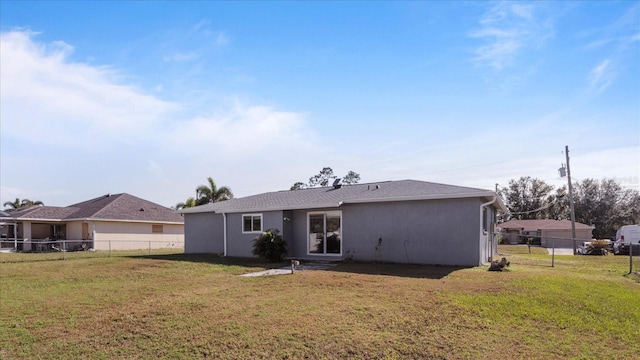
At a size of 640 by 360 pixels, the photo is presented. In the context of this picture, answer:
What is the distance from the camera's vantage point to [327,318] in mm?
6934

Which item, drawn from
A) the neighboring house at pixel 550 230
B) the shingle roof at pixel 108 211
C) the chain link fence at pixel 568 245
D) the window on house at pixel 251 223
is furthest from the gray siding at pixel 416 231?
the neighboring house at pixel 550 230

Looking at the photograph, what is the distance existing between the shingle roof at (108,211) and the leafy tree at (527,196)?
48.5 m

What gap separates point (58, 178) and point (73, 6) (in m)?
18.0

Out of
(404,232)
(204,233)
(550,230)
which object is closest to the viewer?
(404,232)

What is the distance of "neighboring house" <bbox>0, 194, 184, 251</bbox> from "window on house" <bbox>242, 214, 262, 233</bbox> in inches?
519

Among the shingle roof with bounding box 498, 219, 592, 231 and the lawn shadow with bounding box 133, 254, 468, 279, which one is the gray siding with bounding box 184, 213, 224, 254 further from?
the shingle roof with bounding box 498, 219, 592, 231

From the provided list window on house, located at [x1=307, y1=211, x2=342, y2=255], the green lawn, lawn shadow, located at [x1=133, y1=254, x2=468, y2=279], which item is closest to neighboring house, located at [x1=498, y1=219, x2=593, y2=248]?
window on house, located at [x1=307, y1=211, x2=342, y2=255]

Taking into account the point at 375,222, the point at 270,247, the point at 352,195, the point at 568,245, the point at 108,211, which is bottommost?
the point at 568,245

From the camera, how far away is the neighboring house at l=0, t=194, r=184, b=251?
28859 millimetres

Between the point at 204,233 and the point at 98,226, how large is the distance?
11.5 meters

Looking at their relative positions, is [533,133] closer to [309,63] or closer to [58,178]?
[309,63]

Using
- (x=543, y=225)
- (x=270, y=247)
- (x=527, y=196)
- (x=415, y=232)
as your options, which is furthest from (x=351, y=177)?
(x=415, y=232)

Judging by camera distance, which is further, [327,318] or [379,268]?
[379,268]

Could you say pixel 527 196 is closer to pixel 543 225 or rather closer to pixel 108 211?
pixel 543 225
